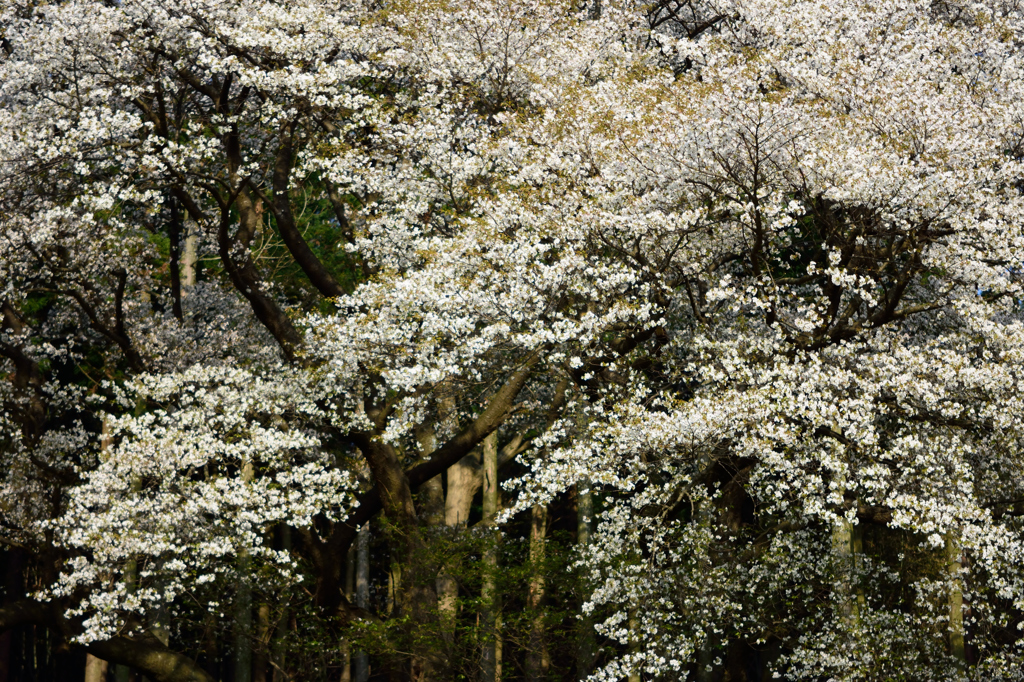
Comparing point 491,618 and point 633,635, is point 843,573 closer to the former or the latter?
point 633,635

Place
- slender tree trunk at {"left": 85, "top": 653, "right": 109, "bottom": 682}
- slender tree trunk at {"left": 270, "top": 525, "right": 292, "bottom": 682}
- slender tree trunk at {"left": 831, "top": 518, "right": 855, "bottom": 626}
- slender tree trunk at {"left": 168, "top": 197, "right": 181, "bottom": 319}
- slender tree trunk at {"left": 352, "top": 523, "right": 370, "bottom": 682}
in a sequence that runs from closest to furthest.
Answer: slender tree trunk at {"left": 831, "top": 518, "right": 855, "bottom": 626}
slender tree trunk at {"left": 270, "top": 525, "right": 292, "bottom": 682}
slender tree trunk at {"left": 168, "top": 197, "right": 181, "bottom": 319}
slender tree trunk at {"left": 85, "top": 653, "right": 109, "bottom": 682}
slender tree trunk at {"left": 352, "top": 523, "right": 370, "bottom": 682}

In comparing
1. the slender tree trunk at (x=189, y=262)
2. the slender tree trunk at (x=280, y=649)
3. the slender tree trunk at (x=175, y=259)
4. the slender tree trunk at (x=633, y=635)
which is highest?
the slender tree trunk at (x=189, y=262)

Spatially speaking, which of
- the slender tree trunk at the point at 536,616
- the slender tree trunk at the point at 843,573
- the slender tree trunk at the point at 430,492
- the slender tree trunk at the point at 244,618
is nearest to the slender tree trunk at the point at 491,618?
the slender tree trunk at the point at 536,616

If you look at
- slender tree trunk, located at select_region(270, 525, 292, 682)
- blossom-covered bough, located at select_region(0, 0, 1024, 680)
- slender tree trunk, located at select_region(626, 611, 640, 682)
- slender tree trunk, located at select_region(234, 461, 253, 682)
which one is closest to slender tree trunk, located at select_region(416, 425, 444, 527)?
blossom-covered bough, located at select_region(0, 0, 1024, 680)

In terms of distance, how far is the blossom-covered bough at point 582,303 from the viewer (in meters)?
12.1

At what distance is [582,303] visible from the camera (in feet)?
43.8

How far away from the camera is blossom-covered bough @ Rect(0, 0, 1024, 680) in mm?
12148

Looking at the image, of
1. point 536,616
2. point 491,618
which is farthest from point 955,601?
point 491,618

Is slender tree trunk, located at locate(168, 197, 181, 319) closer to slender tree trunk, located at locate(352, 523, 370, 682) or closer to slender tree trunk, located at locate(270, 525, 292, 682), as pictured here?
slender tree trunk, located at locate(270, 525, 292, 682)

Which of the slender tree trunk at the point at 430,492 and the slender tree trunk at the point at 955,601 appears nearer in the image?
the slender tree trunk at the point at 955,601

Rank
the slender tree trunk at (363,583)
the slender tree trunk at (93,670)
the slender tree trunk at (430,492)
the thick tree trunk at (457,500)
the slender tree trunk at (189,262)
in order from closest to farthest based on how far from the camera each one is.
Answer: the thick tree trunk at (457,500) < the slender tree trunk at (430,492) < the slender tree trunk at (93,670) < the slender tree trunk at (363,583) < the slender tree trunk at (189,262)

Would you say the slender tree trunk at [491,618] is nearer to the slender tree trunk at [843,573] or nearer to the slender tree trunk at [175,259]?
the slender tree trunk at [843,573]

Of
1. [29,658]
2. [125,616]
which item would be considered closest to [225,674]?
[29,658]

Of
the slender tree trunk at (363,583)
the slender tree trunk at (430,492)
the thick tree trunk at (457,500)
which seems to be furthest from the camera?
the slender tree trunk at (363,583)
